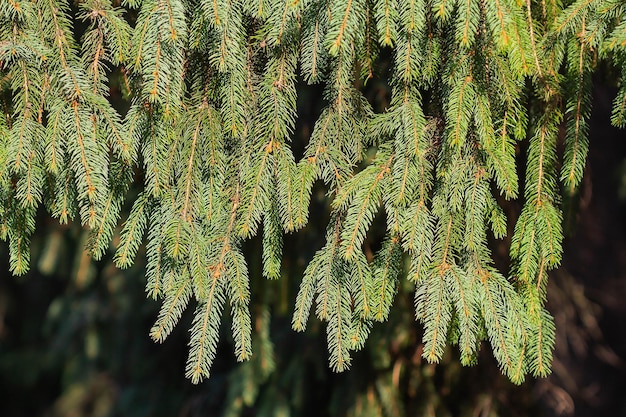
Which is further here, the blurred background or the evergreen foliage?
the blurred background

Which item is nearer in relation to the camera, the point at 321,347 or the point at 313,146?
the point at 313,146

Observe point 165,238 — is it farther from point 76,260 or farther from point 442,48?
point 76,260

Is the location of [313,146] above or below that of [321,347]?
above

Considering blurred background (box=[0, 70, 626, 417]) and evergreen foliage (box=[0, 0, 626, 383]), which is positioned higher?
evergreen foliage (box=[0, 0, 626, 383])

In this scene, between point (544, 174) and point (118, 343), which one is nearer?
point (544, 174)

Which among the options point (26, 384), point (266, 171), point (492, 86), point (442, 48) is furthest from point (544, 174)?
point (26, 384)
